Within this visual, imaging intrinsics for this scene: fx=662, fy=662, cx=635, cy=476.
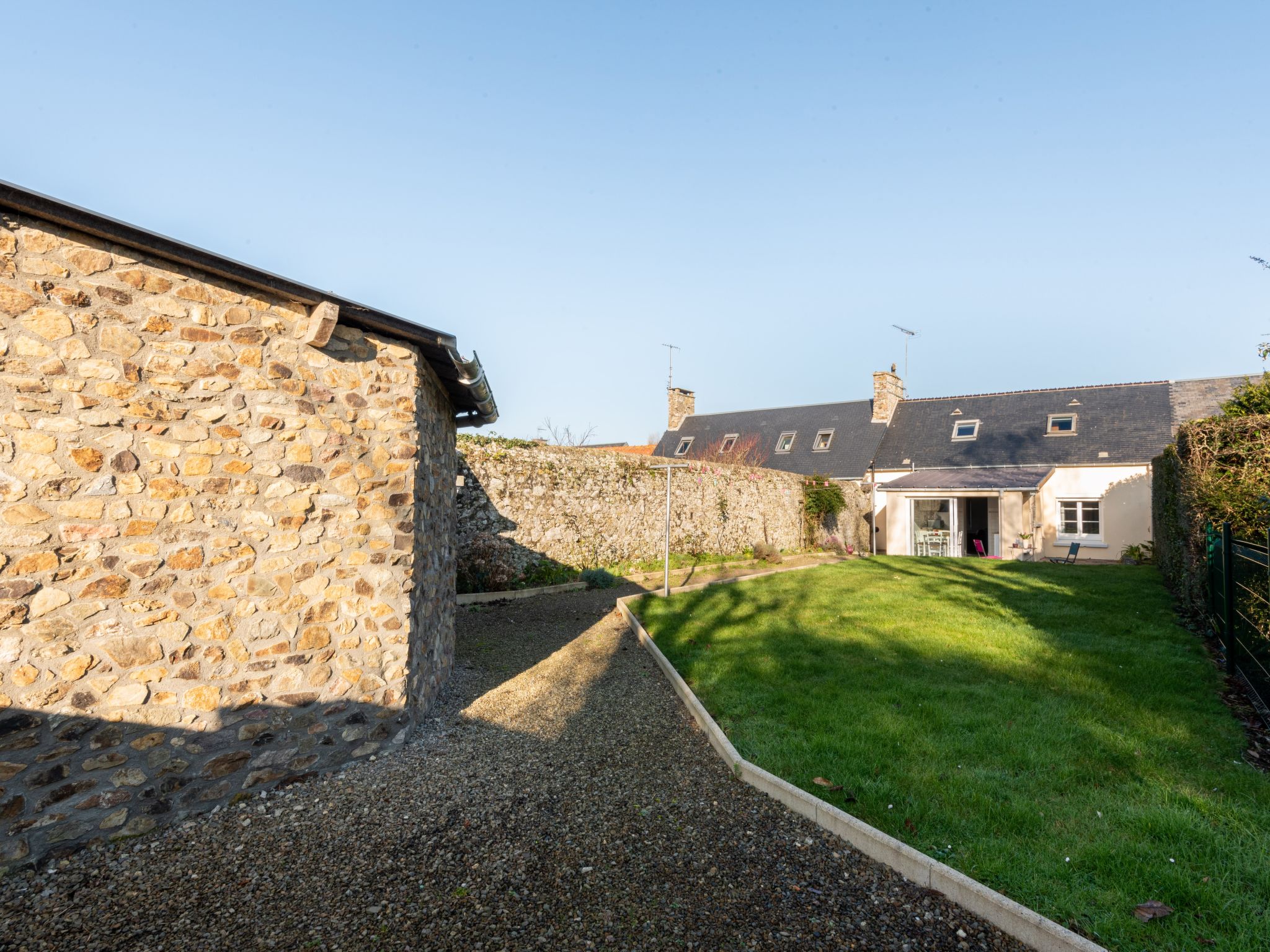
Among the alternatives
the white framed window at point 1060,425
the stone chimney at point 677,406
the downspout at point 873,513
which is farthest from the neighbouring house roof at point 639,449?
the white framed window at point 1060,425

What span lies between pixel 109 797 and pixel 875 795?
167 inches

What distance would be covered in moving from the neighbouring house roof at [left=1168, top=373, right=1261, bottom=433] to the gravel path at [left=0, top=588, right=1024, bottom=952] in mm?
22716

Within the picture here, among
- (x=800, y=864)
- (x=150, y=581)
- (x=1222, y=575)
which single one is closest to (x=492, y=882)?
(x=800, y=864)

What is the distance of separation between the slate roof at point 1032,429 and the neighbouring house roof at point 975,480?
62 cm

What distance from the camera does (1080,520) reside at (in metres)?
19.9

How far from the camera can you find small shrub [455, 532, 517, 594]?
11141 millimetres

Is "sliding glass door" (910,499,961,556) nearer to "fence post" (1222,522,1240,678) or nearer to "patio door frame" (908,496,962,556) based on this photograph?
"patio door frame" (908,496,962,556)

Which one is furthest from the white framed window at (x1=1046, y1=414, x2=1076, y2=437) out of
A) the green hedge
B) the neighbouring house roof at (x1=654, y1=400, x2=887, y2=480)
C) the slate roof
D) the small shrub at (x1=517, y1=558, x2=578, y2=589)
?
the small shrub at (x1=517, y1=558, x2=578, y2=589)

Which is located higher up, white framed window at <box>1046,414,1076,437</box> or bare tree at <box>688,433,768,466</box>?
white framed window at <box>1046,414,1076,437</box>

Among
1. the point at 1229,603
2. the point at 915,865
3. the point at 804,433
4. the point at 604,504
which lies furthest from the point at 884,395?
the point at 915,865

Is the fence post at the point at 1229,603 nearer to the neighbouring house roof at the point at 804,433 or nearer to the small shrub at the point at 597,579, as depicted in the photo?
the small shrub at the point at 597,579

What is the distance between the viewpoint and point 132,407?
375cm

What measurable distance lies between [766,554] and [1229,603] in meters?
11.0

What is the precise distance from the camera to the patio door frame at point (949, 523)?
2033 cm
